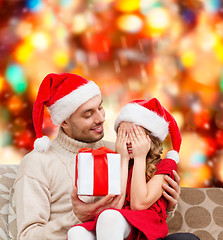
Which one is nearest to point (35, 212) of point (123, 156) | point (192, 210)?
point (123, 156)

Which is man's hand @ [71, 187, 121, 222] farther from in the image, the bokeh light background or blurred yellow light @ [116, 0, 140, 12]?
blurred yellow light @ [116, 0, 140, 12]

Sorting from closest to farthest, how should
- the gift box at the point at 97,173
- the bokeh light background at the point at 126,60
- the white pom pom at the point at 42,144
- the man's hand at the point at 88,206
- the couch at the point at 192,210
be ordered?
the gift box at the point at 97,173
the man's hand at the point at 88,206
the white pom pom at the point at 42,144
the couch at the point at 192,210
the bokeh light background at the point at 126,60

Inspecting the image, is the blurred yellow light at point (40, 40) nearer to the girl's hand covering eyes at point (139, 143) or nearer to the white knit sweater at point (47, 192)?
the white knit sweater at point (47, 192)

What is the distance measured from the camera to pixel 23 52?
246 centimetres

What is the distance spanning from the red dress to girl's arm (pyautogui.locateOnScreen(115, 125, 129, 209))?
0.04 m

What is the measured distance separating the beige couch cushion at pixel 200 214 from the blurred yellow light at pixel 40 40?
3.88 ft

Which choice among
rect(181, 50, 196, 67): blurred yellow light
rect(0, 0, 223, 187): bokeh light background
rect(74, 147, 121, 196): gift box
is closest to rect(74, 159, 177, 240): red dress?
rect(74, 147, 121, 196): gift box

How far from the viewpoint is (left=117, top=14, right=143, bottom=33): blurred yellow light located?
2516 mm

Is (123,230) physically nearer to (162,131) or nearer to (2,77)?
(162,131)

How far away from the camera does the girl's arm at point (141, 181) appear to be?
4.88 ft

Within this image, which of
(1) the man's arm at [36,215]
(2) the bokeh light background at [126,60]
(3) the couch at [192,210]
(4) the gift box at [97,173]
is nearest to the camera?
(4) the gift box at [97,173]

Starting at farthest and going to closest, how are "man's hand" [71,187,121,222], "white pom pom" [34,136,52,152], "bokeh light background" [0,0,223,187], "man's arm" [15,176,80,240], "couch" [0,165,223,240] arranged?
"bokeh light background" [0,0,223,187] → "couch" [0,165,223,240] → "white pom pom" [34,136,52,152] → "man's arm" [15,176,80,240] → "man's hand" [71,187,121,222]

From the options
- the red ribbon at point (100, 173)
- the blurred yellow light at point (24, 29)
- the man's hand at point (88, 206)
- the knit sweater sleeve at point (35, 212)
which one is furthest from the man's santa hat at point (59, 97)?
the blurred yellow light at point (24, 29)

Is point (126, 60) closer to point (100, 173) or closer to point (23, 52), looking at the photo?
point (23, 52)
